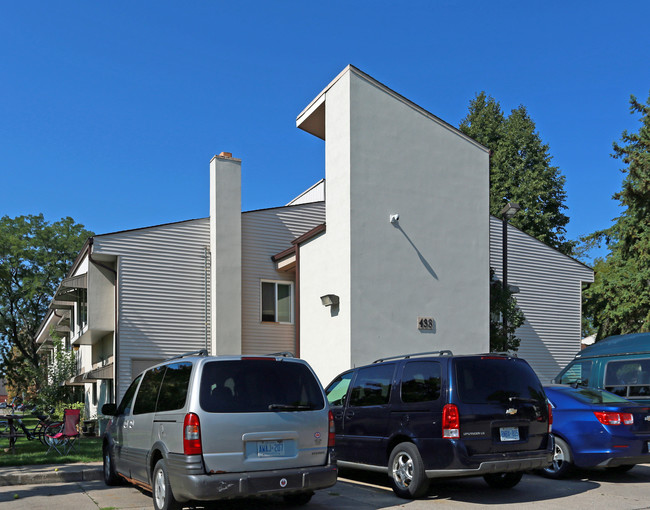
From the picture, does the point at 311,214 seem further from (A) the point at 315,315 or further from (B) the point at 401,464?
(B) the point at 401,464

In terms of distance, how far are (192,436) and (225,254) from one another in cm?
1409

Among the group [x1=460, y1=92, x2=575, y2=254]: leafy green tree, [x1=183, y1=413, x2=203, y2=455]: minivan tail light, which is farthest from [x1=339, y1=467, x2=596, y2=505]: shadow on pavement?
[x1=460, y1=92, x2=575, y2=254]: leafy green tree

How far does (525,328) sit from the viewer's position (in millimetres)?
24359

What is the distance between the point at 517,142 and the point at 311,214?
24.1 metres

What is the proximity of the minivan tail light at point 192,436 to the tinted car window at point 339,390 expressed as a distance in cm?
417

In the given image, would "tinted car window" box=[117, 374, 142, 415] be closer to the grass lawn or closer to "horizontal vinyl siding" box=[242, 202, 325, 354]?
the grass lawn

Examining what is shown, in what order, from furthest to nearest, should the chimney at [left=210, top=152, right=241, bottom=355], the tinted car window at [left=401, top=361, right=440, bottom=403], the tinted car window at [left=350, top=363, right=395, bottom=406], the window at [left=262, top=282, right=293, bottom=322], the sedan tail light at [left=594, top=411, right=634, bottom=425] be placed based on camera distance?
the window at [left=262, top=282, right=293, bottom=322], the chimney at [left=210, top=152, right=241, bottom=355], the sedan tail light at [left=594, top=411, right=634, bottom=425], the tinted car window at [left=350, top=363, right=395, bottom=406], the tinted car window at [left=401, top=361, right=440, bottom=403]

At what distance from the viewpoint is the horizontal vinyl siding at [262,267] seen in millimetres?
21156

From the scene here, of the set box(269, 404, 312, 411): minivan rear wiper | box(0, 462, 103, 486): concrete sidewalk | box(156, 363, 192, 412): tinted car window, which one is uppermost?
box(156, 363, 192, 412): tinted car window

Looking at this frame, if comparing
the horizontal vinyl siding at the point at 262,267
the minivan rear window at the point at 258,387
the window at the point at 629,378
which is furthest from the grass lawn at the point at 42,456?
the window at the point at 629,378

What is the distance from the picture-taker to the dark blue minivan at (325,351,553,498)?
27.6 ft

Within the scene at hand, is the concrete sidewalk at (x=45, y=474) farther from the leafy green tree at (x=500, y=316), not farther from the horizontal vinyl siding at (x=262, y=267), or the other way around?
the leafy green tree at (x=500, y=316)

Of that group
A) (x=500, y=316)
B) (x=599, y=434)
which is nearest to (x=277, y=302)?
(x=500, y=316)

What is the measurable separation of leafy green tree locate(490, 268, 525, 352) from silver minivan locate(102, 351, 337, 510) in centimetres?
1274
